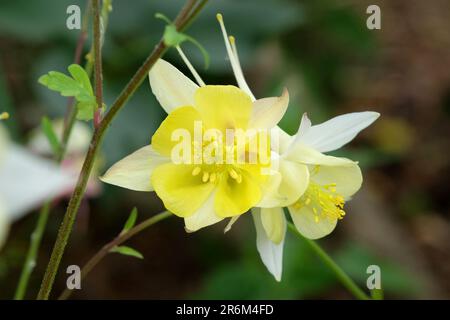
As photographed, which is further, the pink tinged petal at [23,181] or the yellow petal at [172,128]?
the pink tinged petal at [23,181]

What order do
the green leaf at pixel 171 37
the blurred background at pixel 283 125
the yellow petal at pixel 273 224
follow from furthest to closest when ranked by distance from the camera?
the blurred background at pixel 283 125 < the yellow petal at pixel 273 224 < the green leaf at pixel 171 37

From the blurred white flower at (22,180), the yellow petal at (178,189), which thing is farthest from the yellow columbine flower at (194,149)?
the blurred white flower at (22,180)

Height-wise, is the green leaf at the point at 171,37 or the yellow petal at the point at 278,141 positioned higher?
the yellow petal at the point at 278,141

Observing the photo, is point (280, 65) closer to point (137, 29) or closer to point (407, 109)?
point (137, 29)

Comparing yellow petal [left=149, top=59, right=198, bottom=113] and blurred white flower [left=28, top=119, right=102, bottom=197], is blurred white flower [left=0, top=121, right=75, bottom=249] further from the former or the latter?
blurred white flower [left=28, top=119, right=102, bottom=197]

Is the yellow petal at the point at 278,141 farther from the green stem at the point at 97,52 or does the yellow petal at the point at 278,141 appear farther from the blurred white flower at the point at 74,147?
the blurred white flower at the point at 74,147

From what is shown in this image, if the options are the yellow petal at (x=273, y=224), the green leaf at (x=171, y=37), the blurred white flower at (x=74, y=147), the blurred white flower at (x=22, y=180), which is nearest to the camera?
the green leaf at (x=171, y=37)

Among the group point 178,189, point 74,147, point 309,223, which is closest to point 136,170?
point 178,189

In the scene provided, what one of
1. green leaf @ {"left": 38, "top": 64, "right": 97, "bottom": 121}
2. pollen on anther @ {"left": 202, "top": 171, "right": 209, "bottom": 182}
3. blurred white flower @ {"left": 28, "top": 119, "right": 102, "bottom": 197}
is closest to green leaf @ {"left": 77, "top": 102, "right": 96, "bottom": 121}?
green leaf @ {"left": 38, "top": 64, "right": 97, "bottom": 121}

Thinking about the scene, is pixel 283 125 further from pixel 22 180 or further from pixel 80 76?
pixel 80 76
